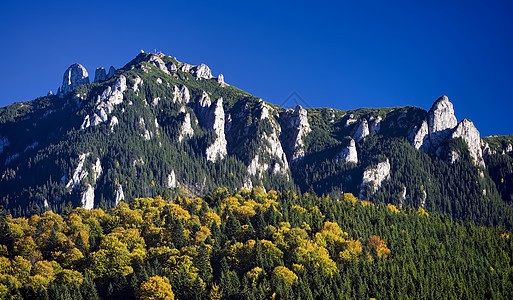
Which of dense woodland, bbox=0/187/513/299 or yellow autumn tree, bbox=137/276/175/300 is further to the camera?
dense woodland, bbox=0/187/513/299

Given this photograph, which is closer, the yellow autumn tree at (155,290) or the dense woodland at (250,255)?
the yellow autumn tree at (155,290)

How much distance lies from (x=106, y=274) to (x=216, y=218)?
43.0 meters

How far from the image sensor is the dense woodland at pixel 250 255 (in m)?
124

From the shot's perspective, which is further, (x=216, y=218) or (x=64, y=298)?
(x=216, y=218)

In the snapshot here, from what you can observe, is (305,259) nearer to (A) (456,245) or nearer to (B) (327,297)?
(B) (327,297)

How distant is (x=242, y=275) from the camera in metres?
134

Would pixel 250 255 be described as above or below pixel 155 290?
above

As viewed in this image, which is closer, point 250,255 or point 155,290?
point 155,290

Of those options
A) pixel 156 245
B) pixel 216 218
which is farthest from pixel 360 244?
pixel 156 245

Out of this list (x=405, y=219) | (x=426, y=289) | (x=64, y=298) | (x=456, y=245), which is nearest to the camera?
(x=64, y=298)

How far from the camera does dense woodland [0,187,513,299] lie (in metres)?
124

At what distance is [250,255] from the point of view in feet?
454

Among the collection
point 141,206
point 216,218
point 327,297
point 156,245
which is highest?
point 141,206

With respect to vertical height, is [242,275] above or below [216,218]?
below
